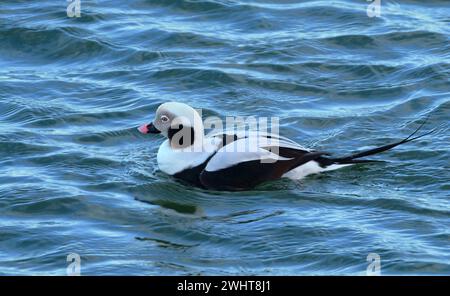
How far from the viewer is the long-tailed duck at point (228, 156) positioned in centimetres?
1125

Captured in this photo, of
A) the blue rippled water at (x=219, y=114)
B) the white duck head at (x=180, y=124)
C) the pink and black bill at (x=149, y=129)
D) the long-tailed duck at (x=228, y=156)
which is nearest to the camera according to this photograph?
the blue rippled water at (x=219, y=114)

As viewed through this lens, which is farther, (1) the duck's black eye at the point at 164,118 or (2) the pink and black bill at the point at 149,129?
(2) the pink and black bill at the point at 149,129

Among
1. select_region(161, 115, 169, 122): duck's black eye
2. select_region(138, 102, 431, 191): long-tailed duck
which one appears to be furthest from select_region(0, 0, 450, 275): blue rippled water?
select_region(161, 115, 169, 122): duck's black eye

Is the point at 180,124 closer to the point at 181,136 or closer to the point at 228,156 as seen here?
the point at 181,136

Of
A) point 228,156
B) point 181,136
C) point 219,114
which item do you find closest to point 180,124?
point 181,136

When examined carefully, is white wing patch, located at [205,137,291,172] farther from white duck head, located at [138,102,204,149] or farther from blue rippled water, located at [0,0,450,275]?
white duck head, located at [138,102,204,149]

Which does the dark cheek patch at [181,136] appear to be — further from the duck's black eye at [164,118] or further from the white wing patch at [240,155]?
the white wing patch at [240,155]

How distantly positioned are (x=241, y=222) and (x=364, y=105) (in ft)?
10.8

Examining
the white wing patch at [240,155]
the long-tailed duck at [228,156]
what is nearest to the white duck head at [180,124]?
the long-tailed duck at [228,156]

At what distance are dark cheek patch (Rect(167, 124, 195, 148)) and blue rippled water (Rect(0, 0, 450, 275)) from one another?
0.35 m

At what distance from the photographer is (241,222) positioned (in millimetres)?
10516

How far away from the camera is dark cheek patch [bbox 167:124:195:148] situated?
11.6m
